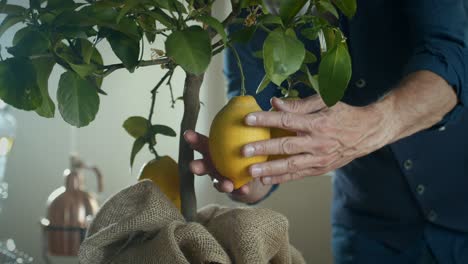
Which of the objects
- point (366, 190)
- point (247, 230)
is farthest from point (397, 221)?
point (247, 230)

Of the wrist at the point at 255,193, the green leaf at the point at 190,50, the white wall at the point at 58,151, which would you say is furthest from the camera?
the white wall at the point at 58,151

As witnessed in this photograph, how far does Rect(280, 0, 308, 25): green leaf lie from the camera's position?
1.73ft

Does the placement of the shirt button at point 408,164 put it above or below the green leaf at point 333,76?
below

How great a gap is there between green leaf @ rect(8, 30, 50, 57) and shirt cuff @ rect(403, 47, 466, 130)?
0.44 meters

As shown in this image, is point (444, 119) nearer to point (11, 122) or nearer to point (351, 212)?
point (351, 212)

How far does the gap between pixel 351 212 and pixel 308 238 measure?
3.50ft

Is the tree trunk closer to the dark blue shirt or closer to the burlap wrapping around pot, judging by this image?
the burlap wrapping around pot

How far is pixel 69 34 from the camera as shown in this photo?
0.56 meters

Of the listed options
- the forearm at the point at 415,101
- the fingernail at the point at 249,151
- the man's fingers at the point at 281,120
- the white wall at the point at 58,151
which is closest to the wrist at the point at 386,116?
the forearm at the point at 415,101

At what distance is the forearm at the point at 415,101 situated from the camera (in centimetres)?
77

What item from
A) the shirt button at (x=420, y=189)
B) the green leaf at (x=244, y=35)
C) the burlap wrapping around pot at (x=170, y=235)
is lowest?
the shirt button at (x=420, y=189)

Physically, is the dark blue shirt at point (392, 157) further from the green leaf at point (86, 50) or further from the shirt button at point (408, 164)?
the green leaf at point (86, 50)

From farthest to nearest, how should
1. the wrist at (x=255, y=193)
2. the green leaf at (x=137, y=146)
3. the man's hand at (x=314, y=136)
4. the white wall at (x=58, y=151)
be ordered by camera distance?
the white wall at (x=58, y=151)
the wrist at (x=255, y=193)
the green leaf at (x=137, y=146)
the man's hand at (x=314, y=136)

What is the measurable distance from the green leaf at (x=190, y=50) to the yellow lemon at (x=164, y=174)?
0.21m
